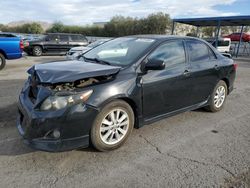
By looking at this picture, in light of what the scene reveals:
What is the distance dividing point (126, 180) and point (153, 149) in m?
0.86

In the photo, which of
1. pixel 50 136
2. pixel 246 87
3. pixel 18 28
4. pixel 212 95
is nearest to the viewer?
pixel 50 136

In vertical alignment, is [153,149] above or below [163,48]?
below

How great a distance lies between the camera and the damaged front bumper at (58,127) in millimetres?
2885

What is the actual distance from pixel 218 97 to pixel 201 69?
102cm

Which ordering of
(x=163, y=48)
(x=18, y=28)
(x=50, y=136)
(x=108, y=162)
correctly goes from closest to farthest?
(x=50, y=136) < (x=108, y=162) < (x=163, y=48) < (x=18, y=28)

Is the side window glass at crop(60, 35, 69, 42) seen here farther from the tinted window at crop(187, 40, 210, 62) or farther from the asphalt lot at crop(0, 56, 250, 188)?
the tinted window at crop(187, 40, 210, 62)

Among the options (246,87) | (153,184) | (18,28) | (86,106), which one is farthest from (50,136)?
(18,28)

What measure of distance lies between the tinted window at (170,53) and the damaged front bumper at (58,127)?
4.87ft

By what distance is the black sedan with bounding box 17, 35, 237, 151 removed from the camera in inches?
115

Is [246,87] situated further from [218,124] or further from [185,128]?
[185,128]

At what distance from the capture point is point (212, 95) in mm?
4977

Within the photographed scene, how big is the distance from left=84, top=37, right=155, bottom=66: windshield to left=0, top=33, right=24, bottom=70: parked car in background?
675 cm

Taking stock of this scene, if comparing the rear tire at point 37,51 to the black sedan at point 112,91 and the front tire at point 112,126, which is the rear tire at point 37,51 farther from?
the front tire at point 112,126

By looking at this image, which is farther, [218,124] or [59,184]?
[218,124]
